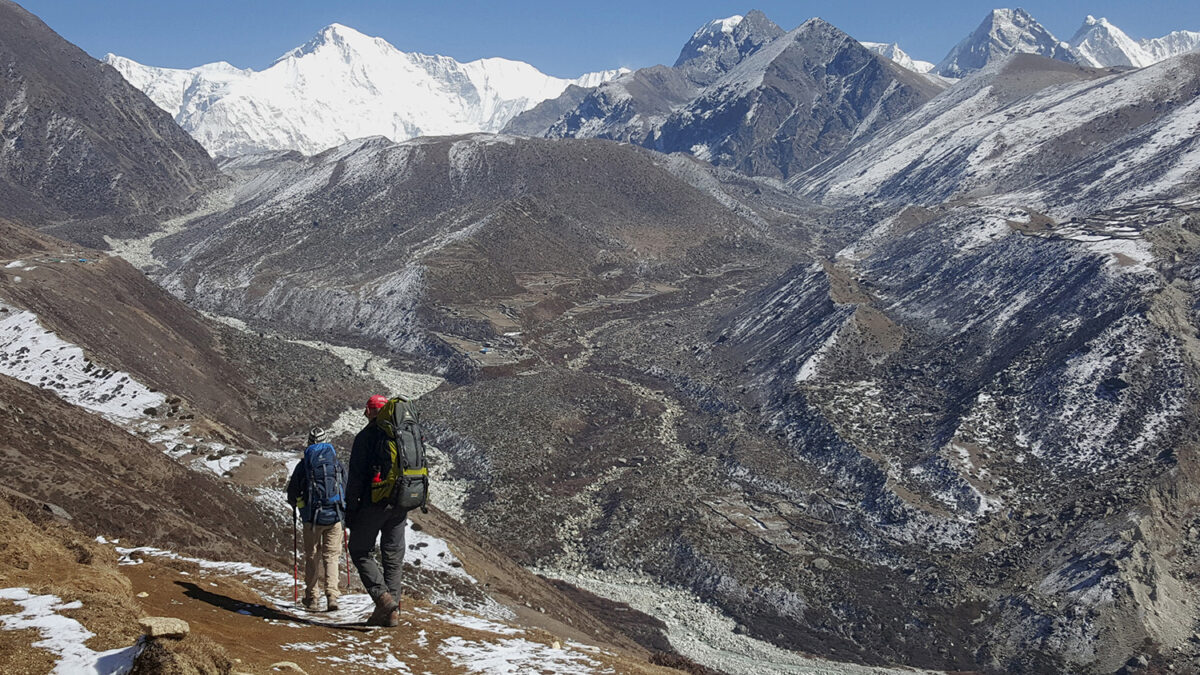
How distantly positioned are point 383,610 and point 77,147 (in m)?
140

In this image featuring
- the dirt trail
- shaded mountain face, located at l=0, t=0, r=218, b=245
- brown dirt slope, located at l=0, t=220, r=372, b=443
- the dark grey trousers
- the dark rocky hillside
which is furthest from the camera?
shaded mountain face, located at l=0, t=0, r=218, b=245

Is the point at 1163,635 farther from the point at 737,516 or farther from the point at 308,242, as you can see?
the point at 308,242

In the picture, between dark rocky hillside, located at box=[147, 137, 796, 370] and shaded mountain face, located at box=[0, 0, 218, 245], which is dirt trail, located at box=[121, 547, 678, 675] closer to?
dark rocky hillside, located at box=[147, 137, 796, 370]

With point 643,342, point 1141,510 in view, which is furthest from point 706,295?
point 1141,510

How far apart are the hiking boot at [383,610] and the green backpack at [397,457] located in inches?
52.7

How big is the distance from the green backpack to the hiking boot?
1.34 meters

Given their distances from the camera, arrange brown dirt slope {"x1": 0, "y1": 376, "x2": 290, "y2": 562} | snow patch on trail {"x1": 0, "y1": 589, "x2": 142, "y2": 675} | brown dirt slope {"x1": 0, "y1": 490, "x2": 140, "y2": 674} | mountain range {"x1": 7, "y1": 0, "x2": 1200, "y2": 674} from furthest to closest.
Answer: mountain range {"x1": 7, "y1": 0, "x2": 1200, "y2": 674}
brown dirt slope {"x1": 0, "y1": 376, "x2": 290, "y2": 562}
brown dirt slope {"x1": 0, "y1": 490, "x2": 140, "y2": 674}
snow patch on trail {"x1": 0, "y1": 589, "x2": 142, "y2": 675}

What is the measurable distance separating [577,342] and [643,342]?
5.18 meters

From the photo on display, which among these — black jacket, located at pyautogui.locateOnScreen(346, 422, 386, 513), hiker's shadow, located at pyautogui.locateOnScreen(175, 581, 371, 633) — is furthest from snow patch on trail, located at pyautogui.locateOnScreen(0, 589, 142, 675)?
black jacket, located at pyautogui.locateOnScreen(346, 422, 386, 513)

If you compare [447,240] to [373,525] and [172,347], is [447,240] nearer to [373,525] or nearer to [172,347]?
[172,347]

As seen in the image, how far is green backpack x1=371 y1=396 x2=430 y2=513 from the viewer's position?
10.3 m

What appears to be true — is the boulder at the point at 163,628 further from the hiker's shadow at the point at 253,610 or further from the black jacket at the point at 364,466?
the hiker's shadow at the point at 253,610

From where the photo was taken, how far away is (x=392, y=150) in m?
121

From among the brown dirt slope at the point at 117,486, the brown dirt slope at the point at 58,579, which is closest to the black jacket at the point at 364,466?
the brown dirt slope at the point at 58,579
